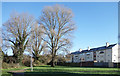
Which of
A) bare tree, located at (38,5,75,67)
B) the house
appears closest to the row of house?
the house

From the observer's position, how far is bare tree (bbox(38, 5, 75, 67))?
26641 mm

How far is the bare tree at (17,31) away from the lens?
30.2 meters

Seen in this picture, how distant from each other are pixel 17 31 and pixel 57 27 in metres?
9.78

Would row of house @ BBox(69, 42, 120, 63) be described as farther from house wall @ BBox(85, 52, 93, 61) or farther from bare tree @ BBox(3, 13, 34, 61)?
bare tree @ BBox(3, 13, 34, 61)

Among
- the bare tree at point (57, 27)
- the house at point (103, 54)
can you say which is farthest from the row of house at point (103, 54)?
the bare tree at point (57, 27)

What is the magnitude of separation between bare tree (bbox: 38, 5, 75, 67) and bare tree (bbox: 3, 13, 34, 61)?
5862 mm

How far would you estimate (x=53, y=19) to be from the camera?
27297 millimetres

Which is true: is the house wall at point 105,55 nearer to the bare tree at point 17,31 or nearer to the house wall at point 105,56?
the house wall at point 105,56

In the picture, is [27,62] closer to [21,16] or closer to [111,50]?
[21,16]

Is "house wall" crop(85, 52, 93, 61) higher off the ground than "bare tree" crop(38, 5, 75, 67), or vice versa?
"bare tree" crop(38, 5, 75, 67)

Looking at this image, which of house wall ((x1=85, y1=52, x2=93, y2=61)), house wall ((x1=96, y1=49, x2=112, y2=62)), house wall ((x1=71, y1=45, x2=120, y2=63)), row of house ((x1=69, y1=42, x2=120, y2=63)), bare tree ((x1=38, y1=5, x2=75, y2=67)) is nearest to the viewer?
bare tree ((x1=38, y1=5, x2=75, y2=67))

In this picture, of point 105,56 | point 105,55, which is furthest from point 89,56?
point 105,56

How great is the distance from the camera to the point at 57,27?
27.6 meters

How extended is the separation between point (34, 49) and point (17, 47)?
9087 mm
